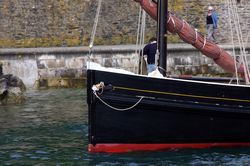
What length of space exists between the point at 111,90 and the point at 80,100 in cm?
850

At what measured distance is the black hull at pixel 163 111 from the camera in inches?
471

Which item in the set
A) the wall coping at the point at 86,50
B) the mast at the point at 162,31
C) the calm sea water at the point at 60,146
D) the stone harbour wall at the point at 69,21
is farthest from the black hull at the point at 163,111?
the stone harbour wall at the point at 69,21

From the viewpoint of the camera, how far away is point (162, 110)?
39.7 ft

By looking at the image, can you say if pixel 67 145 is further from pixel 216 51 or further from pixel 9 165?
pixel 216 51

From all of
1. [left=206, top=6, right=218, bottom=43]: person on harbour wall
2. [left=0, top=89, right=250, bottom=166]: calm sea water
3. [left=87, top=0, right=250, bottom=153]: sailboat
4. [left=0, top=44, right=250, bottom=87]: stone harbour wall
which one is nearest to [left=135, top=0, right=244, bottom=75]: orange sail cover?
[left=87, top=0, right=250, bottom=153]: sailboat

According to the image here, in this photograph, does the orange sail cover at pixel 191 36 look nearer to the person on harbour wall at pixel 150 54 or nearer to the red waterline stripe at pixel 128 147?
the person on harbour wall at pixel 150 54

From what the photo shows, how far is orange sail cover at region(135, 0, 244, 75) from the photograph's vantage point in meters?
12.7

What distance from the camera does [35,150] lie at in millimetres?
13102

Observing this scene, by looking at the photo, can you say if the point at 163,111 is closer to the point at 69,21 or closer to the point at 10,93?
the point at 10,93

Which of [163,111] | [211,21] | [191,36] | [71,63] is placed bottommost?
[163,111]

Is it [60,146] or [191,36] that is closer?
[191,36]

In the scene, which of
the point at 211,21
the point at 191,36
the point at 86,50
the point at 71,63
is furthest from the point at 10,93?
the point at 191,36

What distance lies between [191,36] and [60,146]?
10.1 feet

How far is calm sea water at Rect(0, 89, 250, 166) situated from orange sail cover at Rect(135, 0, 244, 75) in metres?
1.58
